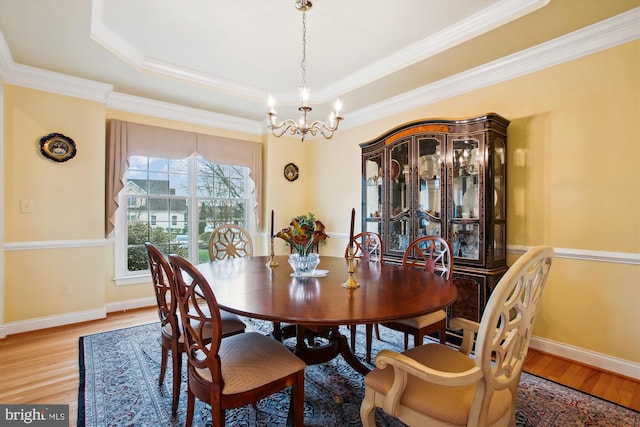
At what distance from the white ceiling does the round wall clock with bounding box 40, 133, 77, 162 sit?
2.15ft

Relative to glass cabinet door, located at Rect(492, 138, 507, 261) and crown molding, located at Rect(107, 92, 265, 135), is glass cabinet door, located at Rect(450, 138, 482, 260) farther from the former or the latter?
crown molding, located at Rect(107, 92, 265, 135)

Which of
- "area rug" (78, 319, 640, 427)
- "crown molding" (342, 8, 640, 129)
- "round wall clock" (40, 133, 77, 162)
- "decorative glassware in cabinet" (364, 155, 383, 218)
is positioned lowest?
"area rug" (78, 319, 640, 427)

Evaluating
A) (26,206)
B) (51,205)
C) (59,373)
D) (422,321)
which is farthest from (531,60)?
(26,206)

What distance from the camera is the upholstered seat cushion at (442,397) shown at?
1.10 m

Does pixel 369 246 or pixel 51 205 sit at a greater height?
pixel 51 205

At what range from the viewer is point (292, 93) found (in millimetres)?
3812

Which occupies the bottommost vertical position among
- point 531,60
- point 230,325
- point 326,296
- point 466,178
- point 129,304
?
point 129,304

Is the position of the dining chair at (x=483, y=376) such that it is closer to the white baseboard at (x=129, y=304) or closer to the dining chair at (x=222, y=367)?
the dining chair at (x=222, y=367)

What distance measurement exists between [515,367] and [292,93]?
11.7 feet

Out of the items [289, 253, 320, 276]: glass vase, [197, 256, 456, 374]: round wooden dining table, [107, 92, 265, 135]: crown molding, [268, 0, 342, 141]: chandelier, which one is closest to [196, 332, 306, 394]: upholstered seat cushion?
[197, 256, 456, 374]: round wooden dining table

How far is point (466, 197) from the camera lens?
108 inches

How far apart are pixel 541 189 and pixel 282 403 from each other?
263 centimetres

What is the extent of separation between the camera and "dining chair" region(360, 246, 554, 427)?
991 millimetres

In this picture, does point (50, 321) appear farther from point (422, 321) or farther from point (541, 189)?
point (541, 189)
